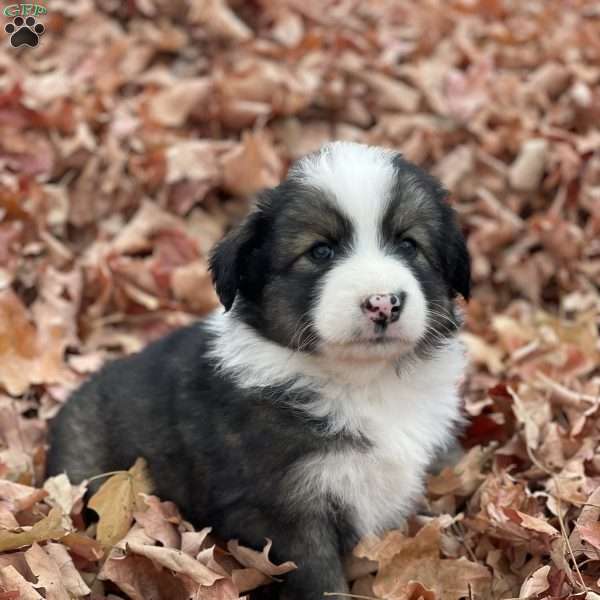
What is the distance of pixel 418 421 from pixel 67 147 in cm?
360

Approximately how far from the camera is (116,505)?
3684 millimetres

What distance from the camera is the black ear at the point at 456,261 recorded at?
369cm

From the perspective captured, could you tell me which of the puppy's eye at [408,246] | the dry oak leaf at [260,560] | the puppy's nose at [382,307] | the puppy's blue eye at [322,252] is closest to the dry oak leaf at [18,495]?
the dry oak leaf at [260,560]

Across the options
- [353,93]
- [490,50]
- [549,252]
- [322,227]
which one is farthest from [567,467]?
[490,50]

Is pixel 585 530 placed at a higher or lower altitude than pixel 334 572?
higher

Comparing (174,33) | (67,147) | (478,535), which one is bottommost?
(478,535)

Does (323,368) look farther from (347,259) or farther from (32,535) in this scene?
(32,535)

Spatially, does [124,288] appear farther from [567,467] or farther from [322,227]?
[567,467]

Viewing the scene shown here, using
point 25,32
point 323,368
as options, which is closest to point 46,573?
point 323,368

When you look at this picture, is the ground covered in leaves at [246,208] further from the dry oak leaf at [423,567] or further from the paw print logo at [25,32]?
the paw print logo at [25,32]

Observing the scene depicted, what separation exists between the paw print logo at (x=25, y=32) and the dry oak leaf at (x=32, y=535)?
396 centimetres

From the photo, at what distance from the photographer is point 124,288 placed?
18.2 ft

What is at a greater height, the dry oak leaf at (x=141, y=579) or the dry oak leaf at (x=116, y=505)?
the dry oak leaf at (x=116, y=505)

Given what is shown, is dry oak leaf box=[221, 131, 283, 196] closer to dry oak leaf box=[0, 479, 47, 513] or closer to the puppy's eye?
the puppy's eye
